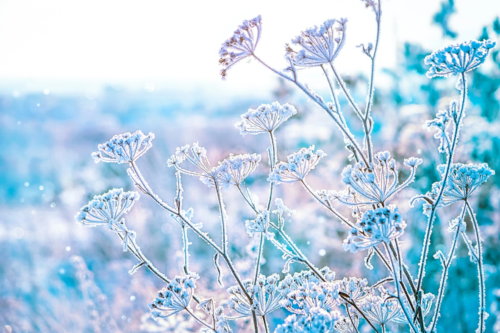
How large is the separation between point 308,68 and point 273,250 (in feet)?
6.57

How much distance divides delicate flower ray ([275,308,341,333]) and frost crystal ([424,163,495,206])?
0.27m

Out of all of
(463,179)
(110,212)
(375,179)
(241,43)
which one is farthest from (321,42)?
(110,212)

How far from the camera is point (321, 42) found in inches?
22.9

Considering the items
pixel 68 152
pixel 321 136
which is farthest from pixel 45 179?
pixel 321 136

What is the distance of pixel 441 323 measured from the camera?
5.59ft

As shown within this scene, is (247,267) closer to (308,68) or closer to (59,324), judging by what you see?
(308,68)

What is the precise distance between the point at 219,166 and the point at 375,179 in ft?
0.95

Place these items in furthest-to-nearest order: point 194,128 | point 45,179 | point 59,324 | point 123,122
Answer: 1. point 123,122
2. point 194,128
3. point 45,179
4. point 59,324

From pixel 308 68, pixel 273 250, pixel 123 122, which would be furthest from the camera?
pixel 123 122

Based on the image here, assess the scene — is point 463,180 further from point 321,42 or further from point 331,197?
point 321,42

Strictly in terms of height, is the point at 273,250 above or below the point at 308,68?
above

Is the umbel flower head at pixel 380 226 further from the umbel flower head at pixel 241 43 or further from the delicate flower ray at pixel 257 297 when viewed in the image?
the umbel flower head at pixel 241 43

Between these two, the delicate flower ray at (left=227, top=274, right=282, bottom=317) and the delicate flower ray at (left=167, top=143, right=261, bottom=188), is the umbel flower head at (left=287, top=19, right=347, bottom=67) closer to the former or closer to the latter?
the delicate flower ray at (left=167, top=143, right=261, bottom=188)

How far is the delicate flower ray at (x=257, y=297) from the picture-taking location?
70cm
